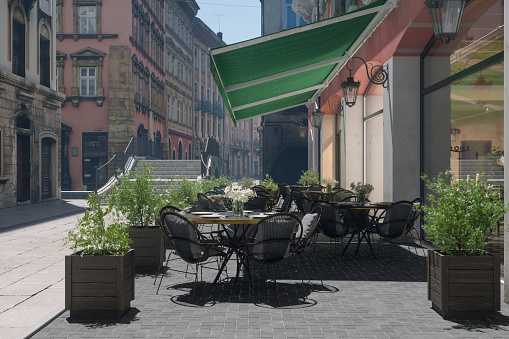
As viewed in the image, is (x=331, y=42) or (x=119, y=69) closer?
(x=331, y=42)

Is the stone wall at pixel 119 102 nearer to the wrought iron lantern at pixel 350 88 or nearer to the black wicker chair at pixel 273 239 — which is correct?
the wrought iron lantern at pixel 350 88

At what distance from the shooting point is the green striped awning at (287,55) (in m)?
8.76

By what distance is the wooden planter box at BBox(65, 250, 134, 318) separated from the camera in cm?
503

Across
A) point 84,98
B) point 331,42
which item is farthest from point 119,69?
point 331,42

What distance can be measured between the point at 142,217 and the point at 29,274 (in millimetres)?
1479

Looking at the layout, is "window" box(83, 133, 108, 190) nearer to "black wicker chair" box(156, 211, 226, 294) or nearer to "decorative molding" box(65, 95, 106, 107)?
"decorative molding" box(65, 95, 106, 107)

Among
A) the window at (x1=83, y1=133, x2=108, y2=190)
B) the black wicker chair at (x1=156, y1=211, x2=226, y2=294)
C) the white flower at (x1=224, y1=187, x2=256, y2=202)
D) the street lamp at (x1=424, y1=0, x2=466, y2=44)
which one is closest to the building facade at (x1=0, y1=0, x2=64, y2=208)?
the window at (x1=83, y1=133, x2=108, y2=190)

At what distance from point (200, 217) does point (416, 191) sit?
4.57 meters

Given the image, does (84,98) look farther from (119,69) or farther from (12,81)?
(12,81)

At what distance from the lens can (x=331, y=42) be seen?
10.3m

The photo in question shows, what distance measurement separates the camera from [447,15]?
4.91 m

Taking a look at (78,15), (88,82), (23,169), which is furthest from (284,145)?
(23,169)

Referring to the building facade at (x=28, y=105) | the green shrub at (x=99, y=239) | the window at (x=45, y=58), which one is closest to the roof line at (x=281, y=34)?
the green shrub at (x=99, y=239)

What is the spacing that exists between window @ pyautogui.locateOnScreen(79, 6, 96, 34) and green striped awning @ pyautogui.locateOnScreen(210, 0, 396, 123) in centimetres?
1804
